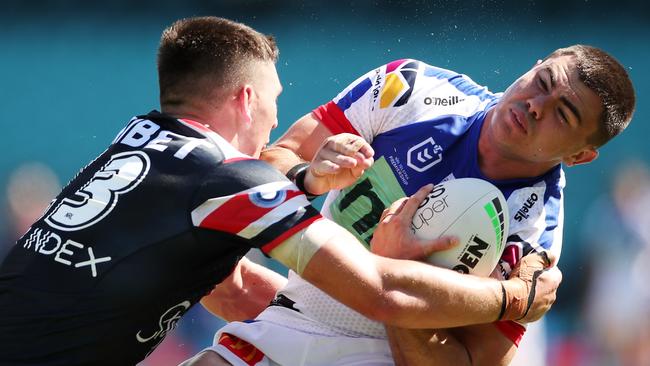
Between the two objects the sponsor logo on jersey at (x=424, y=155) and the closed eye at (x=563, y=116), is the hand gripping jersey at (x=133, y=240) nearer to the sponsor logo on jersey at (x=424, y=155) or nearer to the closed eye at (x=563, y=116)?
the sponsor logo on jersey at (x=424, y=155)

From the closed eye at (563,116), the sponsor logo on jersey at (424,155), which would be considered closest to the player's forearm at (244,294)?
the sponsor logo on jersey at (424,155)

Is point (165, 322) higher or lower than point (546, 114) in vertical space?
lower

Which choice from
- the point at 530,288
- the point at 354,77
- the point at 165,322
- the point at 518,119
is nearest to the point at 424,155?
the point at 518,119

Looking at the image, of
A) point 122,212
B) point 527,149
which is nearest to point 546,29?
point 527,149

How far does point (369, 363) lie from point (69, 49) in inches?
152

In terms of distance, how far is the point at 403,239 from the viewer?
3268mm

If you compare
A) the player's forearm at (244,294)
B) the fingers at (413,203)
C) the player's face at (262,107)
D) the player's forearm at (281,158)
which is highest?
the player's face at (262,107)

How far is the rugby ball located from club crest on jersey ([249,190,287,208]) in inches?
24.1

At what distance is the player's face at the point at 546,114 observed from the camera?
12.2ft

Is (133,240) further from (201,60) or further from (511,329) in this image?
(511,329)

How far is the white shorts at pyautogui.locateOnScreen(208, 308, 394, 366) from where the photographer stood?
11.6 feet

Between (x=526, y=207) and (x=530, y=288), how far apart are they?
1.31ft

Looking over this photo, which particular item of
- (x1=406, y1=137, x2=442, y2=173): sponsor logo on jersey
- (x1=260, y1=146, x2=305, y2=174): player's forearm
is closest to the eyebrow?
(x1=406, y1=137, x2=442, y2=173): sponsor logo on jersey

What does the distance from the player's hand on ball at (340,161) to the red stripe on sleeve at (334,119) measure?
22.2 inches
